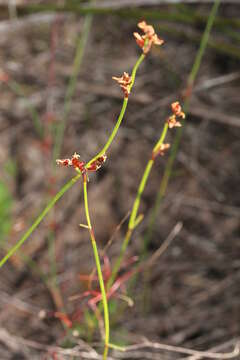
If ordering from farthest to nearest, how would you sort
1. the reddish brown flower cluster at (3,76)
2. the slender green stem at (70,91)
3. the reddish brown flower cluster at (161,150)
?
the reddish brown flower cluster at (3,76), the slender green stem at (70,91), the reddish brown flower cluster at (161,150)

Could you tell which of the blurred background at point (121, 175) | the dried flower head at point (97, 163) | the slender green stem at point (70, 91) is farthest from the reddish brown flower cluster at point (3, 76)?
the dried flower head at point (97, 163)

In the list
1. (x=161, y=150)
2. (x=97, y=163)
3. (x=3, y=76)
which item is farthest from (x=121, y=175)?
(x=97, y=163)

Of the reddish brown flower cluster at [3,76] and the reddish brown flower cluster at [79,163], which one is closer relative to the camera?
the reddish brown flower cluster at [79,163]

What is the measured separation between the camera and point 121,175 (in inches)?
67.4

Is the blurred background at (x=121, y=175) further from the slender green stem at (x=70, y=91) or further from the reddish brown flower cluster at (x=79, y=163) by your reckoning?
the reddish brown flower cluster at (x=79, y=163)

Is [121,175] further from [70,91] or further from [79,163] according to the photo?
[79,163]

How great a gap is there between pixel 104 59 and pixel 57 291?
0.96 metres

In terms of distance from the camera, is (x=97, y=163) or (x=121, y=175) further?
(x=121, y=175)

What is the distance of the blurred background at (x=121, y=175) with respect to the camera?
4.55 ft

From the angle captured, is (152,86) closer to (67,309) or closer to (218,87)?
(218,87)

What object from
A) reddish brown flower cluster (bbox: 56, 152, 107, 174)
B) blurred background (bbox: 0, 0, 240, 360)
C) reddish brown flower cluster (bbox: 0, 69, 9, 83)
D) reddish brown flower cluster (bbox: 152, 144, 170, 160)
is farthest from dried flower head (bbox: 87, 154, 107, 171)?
reddish brown flower cluster (bbox: 0, 69, 9, 83)

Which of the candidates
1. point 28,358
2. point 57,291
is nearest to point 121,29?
point 57,291

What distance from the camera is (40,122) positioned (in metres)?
1.77

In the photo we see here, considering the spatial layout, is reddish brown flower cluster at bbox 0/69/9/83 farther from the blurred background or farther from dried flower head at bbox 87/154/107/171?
dried flower head at bbox 87/154/107/171
